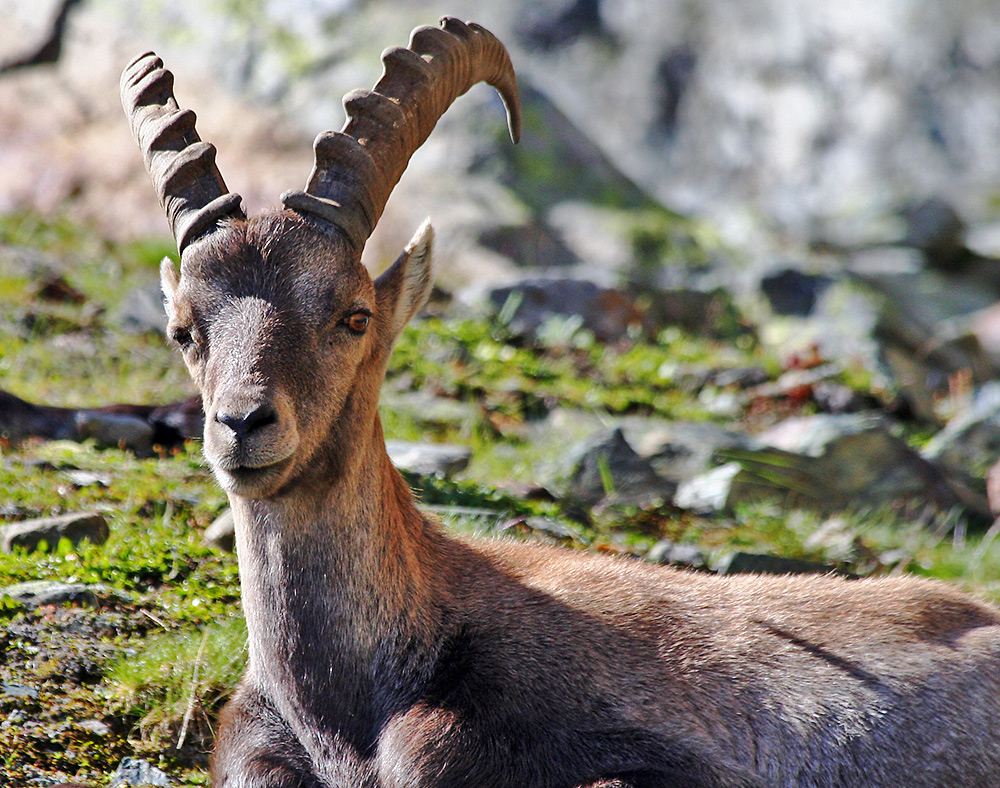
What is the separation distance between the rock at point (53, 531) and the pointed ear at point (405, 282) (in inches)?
81.5

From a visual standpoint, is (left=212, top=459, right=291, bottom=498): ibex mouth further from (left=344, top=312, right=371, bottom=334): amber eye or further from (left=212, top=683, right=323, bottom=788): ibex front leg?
(left=212, top=683, right=323, bottom=788): ibex front leg

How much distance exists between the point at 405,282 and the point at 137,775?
2.25m

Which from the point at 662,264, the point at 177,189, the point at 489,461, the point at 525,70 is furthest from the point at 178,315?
the point at 525,70

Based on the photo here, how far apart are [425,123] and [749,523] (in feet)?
12.7

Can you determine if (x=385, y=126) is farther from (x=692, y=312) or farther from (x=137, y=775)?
(x=692, y=312)

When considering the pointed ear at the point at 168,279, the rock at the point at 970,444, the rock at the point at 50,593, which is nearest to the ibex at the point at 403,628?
the pointed ear at the point at 168,279

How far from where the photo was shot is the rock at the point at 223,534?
5.88 m

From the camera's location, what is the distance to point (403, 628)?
4.36 metres

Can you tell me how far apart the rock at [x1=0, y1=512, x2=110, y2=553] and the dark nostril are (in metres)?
2.30

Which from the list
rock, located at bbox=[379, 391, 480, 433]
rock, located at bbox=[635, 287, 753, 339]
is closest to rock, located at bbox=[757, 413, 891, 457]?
rock, located at bbox=[379, 391, 480, 433]

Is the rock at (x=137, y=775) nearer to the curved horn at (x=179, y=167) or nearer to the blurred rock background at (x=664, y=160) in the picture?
the curved horn at (x=179, y=167)

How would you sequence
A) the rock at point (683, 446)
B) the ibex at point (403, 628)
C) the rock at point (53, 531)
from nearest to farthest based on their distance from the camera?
the ibex at point (403, 628), the rock at point (53, 531), the rock at point (683, 446)

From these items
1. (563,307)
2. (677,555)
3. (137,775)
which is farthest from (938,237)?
(137,775)

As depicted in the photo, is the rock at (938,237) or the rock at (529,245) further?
the rock at (938,237)
